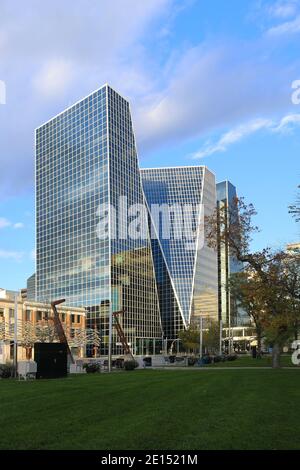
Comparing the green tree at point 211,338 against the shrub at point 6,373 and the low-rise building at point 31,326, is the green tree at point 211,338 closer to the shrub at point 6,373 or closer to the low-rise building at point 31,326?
the low-rise building at point 31,326

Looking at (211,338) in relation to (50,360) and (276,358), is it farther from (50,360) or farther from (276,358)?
(50,360)

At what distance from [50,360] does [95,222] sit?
9198 centimetres

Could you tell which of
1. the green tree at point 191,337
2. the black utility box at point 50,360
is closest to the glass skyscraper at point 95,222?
the green tree at point 191,337

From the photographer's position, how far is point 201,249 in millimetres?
159125

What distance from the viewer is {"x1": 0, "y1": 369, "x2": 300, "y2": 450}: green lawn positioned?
384 inches

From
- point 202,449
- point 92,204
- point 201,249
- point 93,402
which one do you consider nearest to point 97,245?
point 92,204

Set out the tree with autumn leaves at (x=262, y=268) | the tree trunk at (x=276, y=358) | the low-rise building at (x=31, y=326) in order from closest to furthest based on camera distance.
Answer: the tree with autumn leaves at (x=262, y=268) → the tree trunk at (x=276, y=358) → the low-rise building at (x=31, y=326)

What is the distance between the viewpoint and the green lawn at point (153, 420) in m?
9.75

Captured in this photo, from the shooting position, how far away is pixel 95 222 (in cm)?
12288

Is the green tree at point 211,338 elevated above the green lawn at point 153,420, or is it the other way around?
the green lawn at point 153,420

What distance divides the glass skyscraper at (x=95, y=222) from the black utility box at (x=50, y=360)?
85379mm

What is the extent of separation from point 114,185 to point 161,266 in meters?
38.3

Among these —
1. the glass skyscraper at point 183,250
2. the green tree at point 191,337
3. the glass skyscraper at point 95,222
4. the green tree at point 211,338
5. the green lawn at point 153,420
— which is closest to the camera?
the green lawn at point 153,420
